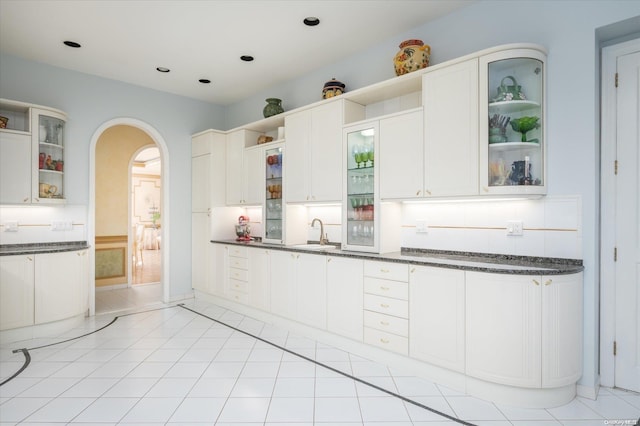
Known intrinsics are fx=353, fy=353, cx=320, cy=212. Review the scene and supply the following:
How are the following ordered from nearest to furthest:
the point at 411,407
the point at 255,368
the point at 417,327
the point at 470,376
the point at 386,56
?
the point at 411,407
the point at 470,376
the point at 417,327
the point at 255,368
the point at 386,56

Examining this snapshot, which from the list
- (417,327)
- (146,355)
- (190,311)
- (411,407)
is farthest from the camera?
(190,311)

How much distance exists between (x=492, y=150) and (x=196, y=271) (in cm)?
446

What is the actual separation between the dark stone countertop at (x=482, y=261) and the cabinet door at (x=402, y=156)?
1.90 feet

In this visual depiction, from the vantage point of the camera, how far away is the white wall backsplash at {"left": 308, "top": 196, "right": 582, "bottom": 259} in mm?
2596

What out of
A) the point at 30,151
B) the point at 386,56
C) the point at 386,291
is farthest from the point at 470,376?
the point at 30,151

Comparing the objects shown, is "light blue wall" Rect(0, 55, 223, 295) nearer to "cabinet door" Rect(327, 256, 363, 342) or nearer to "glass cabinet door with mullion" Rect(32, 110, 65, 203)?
"glass cabinet door with mullion" Rect(32, 110, 65, 203)

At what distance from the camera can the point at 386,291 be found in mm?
3027

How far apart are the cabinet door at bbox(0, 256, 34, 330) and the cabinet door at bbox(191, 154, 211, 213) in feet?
7.01

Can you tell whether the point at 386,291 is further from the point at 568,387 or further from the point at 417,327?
the point at 568,387

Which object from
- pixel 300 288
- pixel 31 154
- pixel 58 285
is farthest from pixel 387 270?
pixel 31 154

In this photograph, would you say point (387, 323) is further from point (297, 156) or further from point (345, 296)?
point (297, 156)

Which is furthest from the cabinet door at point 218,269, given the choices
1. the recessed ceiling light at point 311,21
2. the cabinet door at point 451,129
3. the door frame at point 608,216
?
the door frame at point 608,216

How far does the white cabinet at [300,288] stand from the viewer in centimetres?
360

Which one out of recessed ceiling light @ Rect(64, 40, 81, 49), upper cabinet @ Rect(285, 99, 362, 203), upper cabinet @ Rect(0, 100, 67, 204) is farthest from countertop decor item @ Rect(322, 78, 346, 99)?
upper cabinet @ Rect(0, 100, 67, 204)
